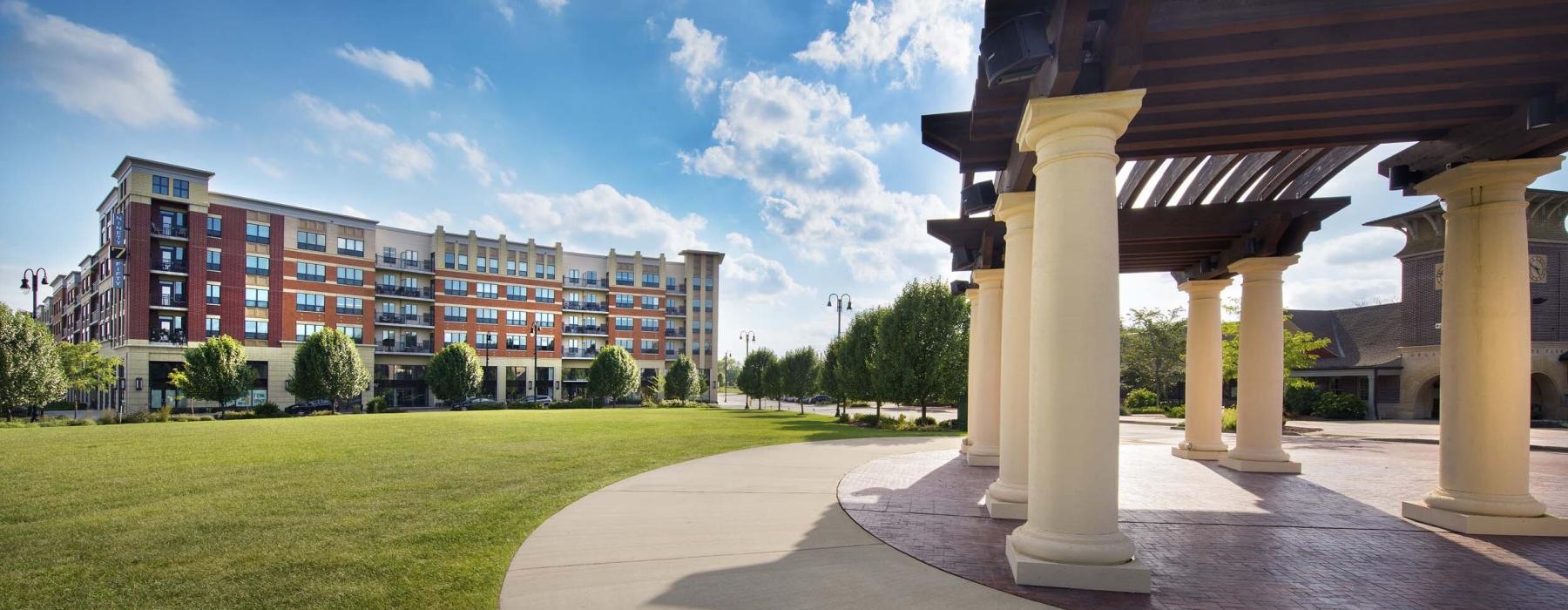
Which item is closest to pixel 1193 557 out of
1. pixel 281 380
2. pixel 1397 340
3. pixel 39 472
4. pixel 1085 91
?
pixel 1085 91

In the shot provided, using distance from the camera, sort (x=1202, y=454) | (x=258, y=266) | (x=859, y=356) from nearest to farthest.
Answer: (x=1202, y=454), (x=859, y=356), (x=258, y=266)

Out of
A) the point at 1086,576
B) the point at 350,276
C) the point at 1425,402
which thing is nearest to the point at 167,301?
the point at 350,276

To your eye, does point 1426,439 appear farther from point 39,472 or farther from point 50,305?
point 50,305

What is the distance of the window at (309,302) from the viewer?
58.4 metres

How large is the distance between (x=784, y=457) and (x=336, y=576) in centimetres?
1020

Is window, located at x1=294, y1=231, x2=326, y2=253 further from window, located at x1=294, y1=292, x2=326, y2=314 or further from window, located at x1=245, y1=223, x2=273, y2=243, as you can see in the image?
window, located at x1=294, y1=292, x2=326, y2=314

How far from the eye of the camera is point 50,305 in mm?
94438

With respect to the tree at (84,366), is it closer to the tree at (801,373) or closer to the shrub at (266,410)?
the shrub at (266,410)

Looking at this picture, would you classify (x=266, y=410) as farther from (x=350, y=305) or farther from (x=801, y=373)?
(x=801, y=373)

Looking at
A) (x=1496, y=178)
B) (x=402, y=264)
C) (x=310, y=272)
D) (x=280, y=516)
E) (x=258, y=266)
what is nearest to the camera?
(x=1496, y=178)

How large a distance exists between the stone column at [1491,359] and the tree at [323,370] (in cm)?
5491

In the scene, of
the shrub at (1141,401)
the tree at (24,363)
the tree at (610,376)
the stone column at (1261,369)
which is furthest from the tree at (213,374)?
the shrub at (1141,401)

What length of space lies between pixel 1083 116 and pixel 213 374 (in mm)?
53023

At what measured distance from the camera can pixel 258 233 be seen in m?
56.4
